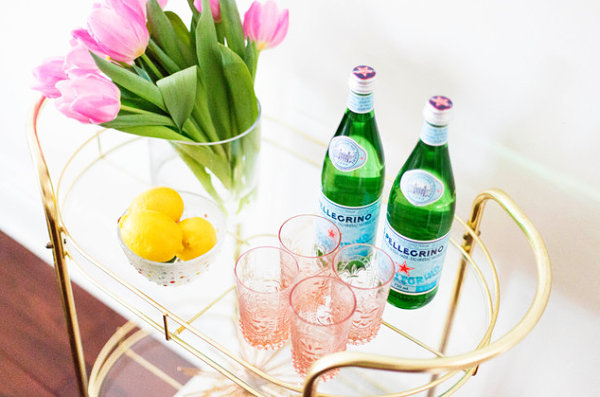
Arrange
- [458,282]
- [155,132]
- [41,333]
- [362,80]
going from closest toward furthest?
[362,80] < [155,132] < [458,282] < [41,333]

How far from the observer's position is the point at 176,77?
0.80 m

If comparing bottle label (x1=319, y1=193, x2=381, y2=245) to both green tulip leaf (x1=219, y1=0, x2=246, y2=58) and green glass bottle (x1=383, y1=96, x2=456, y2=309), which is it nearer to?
green glass bottle (x1=383, y1=96, x2=456, y2=309)

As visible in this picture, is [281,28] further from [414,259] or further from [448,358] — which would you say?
[448,358]

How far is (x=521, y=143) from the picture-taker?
0.85m

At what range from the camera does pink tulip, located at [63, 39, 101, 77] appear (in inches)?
30.8

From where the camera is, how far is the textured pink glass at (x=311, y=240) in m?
0.81

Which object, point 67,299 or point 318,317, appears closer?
point 318,317

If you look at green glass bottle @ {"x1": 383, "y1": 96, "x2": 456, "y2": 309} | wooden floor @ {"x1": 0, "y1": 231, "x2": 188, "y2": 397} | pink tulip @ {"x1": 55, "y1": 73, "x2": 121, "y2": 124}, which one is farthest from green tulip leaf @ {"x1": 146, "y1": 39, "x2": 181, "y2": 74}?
wooden floor @ {"x1": 0, "y1": 231, "x2": 188, "y2": 397}

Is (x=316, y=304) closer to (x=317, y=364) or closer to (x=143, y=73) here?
(x=317, y=364)

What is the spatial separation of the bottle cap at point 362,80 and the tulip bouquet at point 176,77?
0.59 feet

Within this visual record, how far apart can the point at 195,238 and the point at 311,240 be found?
0.51ft

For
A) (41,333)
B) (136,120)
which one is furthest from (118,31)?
(41,333)

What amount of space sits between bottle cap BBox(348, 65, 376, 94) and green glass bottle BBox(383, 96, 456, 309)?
8 centimetres

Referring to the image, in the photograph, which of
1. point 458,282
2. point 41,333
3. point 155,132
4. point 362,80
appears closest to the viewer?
point 362,80
